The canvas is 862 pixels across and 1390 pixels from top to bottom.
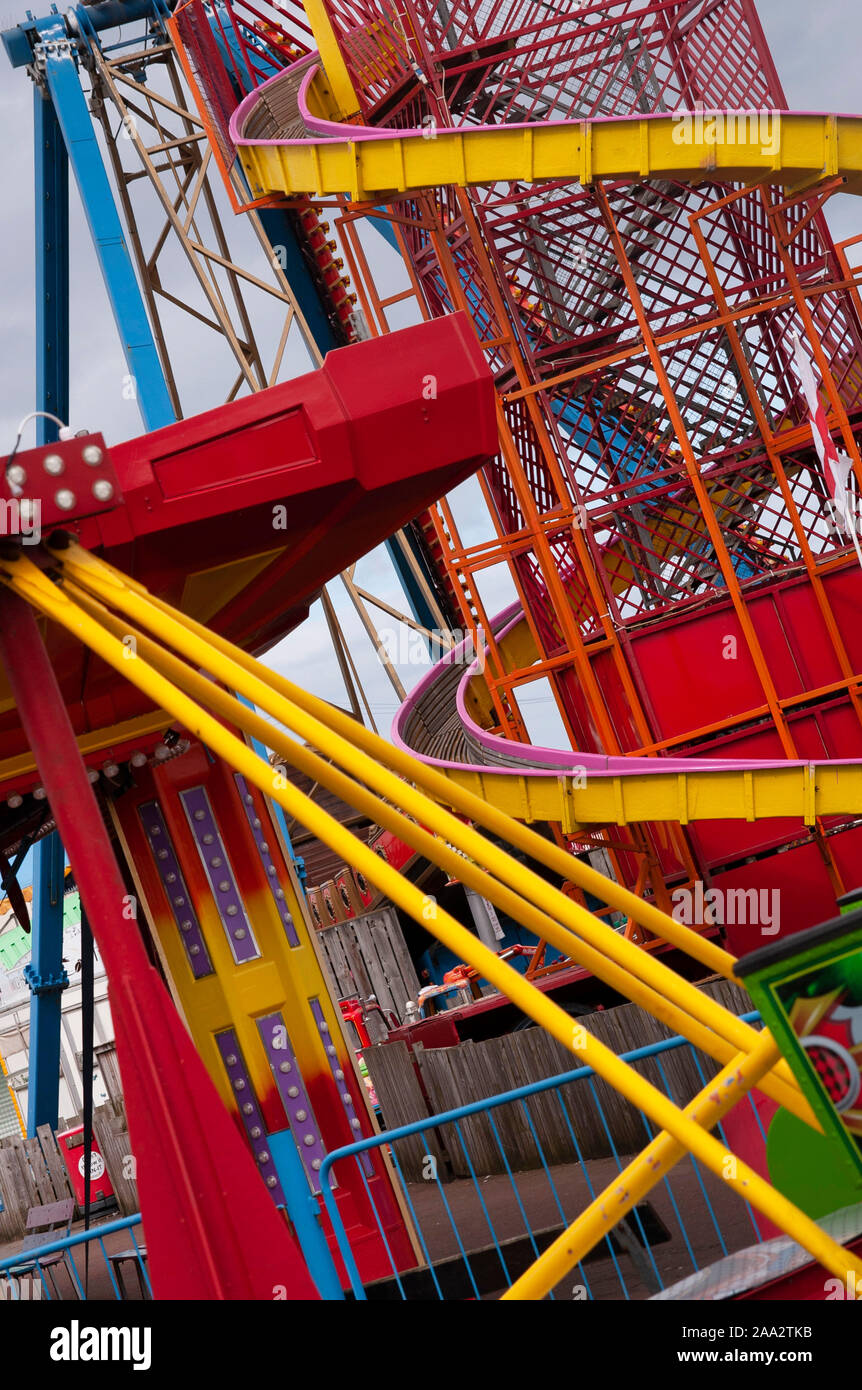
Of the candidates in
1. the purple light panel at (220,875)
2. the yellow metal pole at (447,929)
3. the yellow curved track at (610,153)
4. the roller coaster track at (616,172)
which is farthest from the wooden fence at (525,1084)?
the yellow curved track at (610,153)

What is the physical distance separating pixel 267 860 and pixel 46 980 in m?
11.2

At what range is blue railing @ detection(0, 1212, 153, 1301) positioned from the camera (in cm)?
646

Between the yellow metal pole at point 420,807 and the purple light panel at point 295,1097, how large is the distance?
287cm

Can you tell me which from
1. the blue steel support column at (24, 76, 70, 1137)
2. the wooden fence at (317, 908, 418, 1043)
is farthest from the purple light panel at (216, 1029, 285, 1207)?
the wooden fence at (317, 908, 418, 1043)

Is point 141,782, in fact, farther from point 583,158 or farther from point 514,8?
point 514,8

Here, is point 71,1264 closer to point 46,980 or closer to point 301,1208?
point 301,1208

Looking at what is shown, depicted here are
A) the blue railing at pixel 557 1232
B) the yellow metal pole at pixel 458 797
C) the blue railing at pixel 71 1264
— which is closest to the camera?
the yellow metal pole at pixel 458 797

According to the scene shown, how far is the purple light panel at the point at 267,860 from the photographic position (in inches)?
284

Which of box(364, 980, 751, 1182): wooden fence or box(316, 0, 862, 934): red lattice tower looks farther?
box(316, 0, 862, 934): red lattice tower

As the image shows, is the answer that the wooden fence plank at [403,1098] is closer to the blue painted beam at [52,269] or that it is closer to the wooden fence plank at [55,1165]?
the wooden fence plank at [55,1165]

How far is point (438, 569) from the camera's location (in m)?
25.2

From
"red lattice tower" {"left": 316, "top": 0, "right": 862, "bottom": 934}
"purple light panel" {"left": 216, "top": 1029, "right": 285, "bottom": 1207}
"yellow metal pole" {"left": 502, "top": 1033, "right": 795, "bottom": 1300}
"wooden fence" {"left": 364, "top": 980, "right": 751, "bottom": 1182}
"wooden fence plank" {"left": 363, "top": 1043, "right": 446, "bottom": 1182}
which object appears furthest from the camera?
"red lattice tower" {"left": 316, "top": 0, "right": 862, "bottom": 934}

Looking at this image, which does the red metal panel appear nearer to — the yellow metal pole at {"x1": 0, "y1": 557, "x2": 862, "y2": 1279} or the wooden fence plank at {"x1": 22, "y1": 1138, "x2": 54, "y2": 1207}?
the wooden fence plank at {"x1": 22, "y1": 1138, "x2": 54, "y2": 1207}

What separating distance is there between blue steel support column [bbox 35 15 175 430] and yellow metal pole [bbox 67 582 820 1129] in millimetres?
5081
